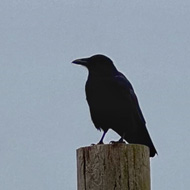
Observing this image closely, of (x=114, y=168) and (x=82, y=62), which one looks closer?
(x=114, y=168)

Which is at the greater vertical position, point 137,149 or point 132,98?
point 132,98

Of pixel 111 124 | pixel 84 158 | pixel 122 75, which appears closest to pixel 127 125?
pixel 111 124

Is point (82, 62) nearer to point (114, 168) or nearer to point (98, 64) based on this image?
point (98, 64)

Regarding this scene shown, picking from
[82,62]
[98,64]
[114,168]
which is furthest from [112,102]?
[114,168]

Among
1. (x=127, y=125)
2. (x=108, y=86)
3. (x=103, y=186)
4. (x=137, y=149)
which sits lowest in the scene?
(x=103, y=186)

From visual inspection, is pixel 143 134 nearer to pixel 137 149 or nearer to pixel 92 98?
pixel 92 98

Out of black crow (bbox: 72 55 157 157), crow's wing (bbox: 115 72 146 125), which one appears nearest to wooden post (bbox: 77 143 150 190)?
black crow (bbox: 72 55 157 157)
